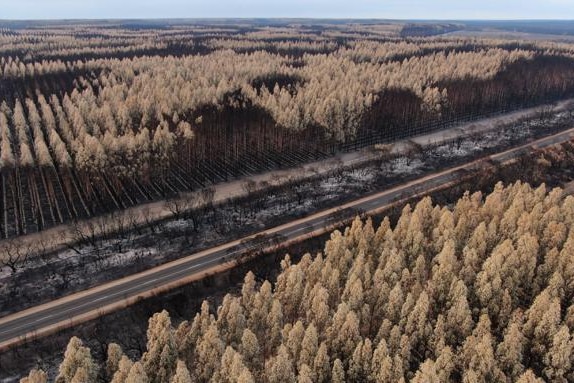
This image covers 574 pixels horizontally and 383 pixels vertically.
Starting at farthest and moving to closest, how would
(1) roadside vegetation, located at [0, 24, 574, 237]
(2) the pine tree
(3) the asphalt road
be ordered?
(1) roadside vegetation, located at [0, 24, 574, 237]
(3) the asphalt road
(2) the pine tree

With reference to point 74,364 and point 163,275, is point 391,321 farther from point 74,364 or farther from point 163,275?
point 163,275

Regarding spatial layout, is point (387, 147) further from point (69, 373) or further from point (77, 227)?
point (69, 373)

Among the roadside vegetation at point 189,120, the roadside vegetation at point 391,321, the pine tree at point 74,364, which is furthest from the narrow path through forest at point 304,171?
the pine tree at point 74,364

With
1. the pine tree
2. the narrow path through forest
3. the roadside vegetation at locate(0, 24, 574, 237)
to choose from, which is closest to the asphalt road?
the narrow path through forest

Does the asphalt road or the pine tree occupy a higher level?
the pine tree

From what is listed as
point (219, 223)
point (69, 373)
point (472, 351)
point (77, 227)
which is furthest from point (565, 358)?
point (77, 227)

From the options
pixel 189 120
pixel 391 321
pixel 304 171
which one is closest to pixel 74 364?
pixel 391 321

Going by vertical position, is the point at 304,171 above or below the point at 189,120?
below

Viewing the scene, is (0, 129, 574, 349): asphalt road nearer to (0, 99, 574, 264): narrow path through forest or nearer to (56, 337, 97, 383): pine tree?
(0, 99, 574, 264): narrow path through forest
